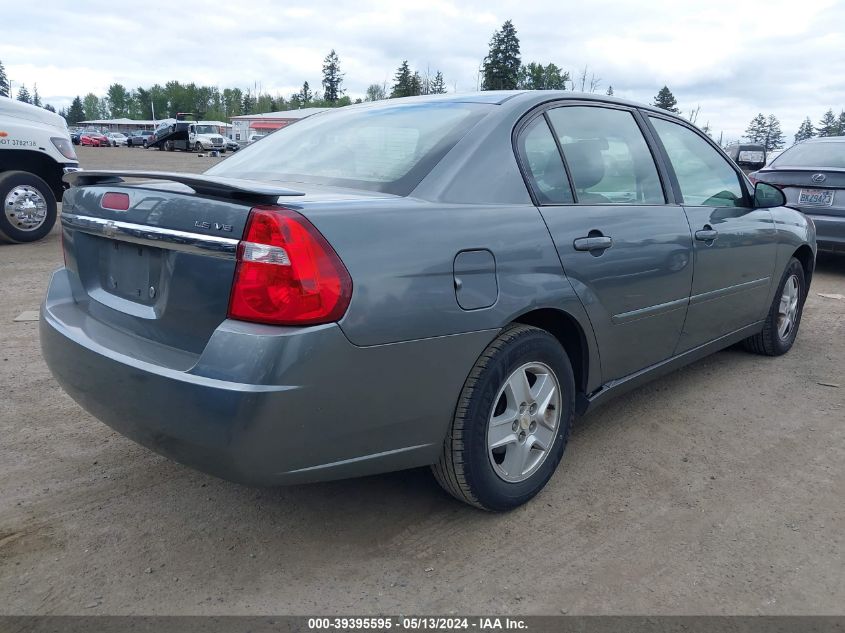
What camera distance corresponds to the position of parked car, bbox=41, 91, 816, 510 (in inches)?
79.4

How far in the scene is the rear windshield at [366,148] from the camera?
2596 millimetres

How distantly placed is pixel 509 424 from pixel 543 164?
1058 millimetres

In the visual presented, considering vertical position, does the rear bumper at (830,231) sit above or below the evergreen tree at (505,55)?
below

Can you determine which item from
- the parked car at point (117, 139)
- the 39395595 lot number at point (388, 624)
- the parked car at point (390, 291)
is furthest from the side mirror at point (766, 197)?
the parked car at point (117, 139)

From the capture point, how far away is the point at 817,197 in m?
7.47

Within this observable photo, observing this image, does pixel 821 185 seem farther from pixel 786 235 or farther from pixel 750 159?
pixel 750 159

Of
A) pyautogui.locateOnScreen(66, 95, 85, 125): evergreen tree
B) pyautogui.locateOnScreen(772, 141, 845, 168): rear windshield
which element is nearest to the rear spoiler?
pyautogui.locateOnScreen(772, 141, 845, 168): rear windshield

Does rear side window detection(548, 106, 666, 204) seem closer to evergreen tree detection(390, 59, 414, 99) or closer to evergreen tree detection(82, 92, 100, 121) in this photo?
evergreen tree detection(390, 59, 414, 99)

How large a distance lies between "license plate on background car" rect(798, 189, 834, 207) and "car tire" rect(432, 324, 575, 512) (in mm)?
5977

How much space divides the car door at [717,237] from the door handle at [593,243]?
808 mm

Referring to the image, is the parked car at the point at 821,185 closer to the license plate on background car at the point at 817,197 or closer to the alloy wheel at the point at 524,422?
the license plate on background car at the point at 817,197

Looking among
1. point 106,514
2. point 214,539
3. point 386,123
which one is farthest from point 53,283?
point 386,123

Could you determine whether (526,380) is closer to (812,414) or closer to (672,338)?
(672,338)

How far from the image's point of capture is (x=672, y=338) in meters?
3.49
